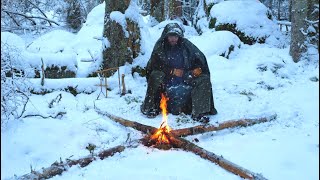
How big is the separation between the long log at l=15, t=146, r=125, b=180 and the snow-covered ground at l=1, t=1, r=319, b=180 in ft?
0.23

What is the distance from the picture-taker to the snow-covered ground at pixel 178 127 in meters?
4.71

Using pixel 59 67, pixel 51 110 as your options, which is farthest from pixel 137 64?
pixel 51 110

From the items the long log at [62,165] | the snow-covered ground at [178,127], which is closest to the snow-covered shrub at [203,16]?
the snow-covered ground at [178,127]

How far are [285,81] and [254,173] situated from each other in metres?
5.59

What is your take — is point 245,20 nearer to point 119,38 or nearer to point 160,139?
point 119,38

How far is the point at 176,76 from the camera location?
7.31 meters

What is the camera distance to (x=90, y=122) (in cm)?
666

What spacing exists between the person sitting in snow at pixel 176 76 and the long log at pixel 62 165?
2130mm

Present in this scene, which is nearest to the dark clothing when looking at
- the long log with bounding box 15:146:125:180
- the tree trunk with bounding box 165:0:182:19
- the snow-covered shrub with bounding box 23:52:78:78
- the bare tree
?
the long log with bounding box 15:146:125:180

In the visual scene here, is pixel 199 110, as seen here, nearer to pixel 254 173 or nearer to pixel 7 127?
pixel 254 173

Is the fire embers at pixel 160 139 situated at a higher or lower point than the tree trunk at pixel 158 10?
lower

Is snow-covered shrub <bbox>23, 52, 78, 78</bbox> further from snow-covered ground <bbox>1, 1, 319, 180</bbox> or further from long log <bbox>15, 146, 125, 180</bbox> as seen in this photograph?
long log <bbox>15, 146, 125, 180</bbox>

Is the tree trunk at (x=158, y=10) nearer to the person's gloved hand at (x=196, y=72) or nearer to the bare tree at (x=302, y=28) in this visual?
the bare tree at (x=302, y=28)

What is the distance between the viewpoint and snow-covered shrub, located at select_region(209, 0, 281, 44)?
44.1ft
